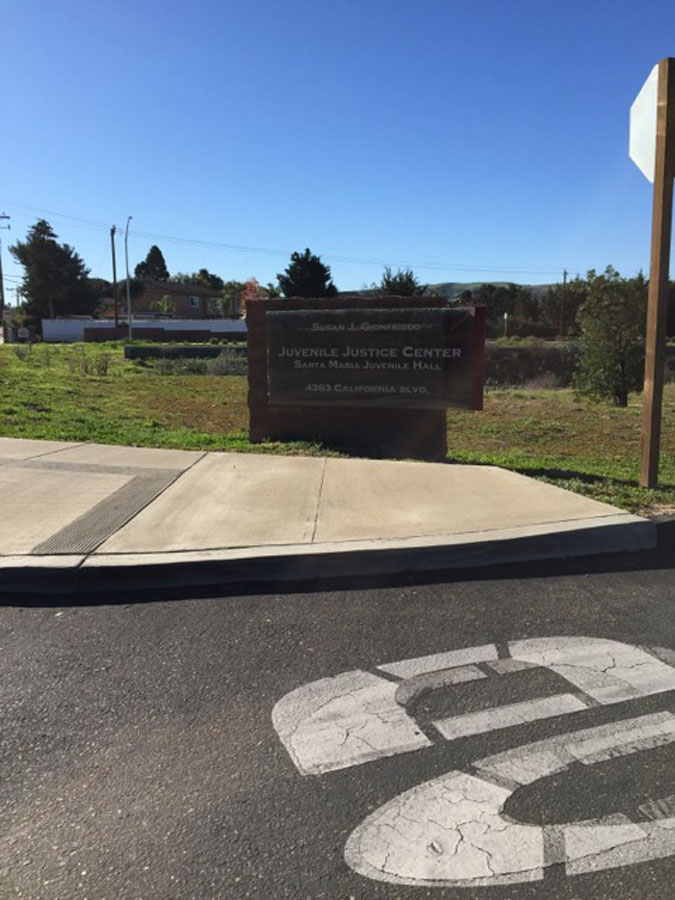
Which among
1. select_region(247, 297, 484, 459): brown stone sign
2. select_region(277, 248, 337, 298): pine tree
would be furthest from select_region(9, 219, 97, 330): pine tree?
select_region(247, 297, 484, 459): brown stone sign

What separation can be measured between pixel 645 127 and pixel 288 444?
204 inches

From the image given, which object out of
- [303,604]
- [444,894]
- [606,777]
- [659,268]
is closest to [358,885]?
[444,894]

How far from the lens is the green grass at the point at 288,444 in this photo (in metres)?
7.97

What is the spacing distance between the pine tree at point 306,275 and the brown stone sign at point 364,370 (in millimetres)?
50190

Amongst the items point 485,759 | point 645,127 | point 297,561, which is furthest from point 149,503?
point 645,127

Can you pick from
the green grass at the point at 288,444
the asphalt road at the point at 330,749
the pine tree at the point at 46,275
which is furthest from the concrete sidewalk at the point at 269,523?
the pine tree at the point at 46,275

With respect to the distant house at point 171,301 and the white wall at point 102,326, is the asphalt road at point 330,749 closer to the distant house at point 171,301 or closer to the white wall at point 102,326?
the white wall at point 102,326

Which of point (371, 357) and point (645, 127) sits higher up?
point (645, 127)

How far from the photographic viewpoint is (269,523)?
5.31m

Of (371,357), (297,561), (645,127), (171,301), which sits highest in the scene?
(171,301)

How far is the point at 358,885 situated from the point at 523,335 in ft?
313

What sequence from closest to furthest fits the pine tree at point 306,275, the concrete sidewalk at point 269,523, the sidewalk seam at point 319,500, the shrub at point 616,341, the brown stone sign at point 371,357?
the concrete sidewalk at point 269,523
the sidewalk seam at point 319,500
the brown stone sign at point 371,357
the shrub at point 616,341
the pine tree at point 306,275

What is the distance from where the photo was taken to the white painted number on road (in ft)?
7.35

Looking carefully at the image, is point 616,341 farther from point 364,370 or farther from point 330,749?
point 330,749
